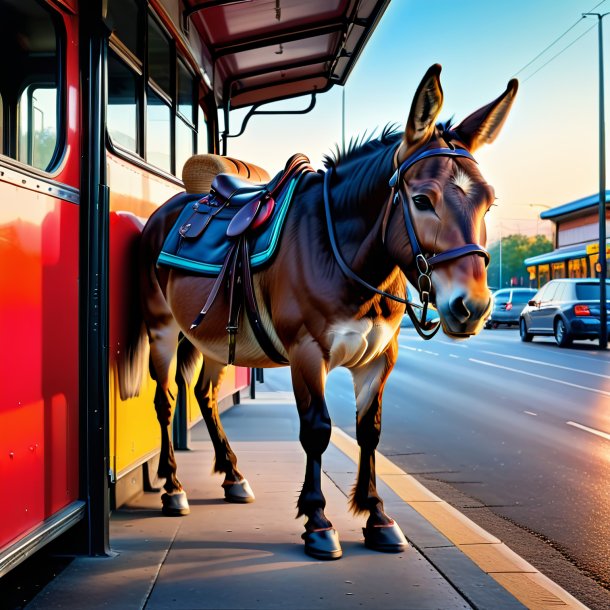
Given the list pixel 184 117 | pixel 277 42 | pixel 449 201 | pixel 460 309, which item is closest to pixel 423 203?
pixel 449 201

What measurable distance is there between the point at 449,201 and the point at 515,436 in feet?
18.4

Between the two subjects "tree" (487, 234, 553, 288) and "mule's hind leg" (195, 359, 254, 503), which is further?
"tree" (487, 234, 553, 288)

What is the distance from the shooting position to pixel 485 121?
4090mm

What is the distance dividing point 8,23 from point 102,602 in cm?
294

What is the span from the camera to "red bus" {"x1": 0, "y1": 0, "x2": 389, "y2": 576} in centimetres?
358

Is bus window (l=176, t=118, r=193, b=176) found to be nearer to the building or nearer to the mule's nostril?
the mule's nostril

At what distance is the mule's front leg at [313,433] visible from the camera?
426cm

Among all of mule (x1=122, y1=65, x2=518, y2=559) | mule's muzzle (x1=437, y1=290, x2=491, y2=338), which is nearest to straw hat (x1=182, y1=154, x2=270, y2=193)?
mule (x1=122, y1=65, x2=518, y2=559)

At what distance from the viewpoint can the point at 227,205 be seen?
207 inches

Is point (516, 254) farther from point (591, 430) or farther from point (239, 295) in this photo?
point (239, 295)

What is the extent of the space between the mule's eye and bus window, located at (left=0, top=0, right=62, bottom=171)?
1.78 meters

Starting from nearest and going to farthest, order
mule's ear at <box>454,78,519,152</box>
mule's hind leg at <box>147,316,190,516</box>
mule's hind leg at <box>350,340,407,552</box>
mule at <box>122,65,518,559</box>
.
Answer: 1. mule at <box>122,65,518,559</box>
2. mule's ear at <box>454,78,519,152</box>
3. mule's hind leg at <box>350,340,407,552</box>
4. mule's hind leg at <box>147,316,190,516</box>

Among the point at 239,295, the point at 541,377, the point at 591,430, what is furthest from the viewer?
the point at 541,377

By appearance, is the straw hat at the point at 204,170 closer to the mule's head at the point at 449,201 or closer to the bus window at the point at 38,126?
the bus window at the point at 38,126
